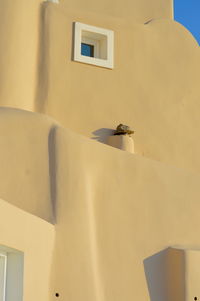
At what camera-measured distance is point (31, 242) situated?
761 centimetres

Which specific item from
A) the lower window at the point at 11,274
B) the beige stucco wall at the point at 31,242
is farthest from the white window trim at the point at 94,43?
the lower window at the point at 11,274

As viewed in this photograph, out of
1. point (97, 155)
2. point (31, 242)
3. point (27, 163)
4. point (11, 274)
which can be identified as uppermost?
point (97, 155)

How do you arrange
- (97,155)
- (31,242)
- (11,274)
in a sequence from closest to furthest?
(11,274) → (31,242) → (97,155)

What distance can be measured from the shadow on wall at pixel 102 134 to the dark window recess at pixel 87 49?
1.98 m

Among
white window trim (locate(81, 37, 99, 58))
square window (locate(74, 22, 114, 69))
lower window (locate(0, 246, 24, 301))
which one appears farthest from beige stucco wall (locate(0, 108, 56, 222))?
white window trim (locate(81, 37, 99, 58))

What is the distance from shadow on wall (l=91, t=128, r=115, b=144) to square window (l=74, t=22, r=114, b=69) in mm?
1460

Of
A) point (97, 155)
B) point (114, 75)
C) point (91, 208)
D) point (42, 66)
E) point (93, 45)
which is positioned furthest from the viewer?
point (93, 45)

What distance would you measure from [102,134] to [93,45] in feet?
7.71

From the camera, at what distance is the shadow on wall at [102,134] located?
12666 mm

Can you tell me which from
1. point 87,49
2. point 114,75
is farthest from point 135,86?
point 87,49

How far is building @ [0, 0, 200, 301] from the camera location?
8422 mm

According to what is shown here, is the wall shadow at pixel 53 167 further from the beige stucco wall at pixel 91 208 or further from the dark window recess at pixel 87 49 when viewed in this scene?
the dark window recess at pixel 87 49

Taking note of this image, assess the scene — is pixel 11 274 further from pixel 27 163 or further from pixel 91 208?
pixel 91 208

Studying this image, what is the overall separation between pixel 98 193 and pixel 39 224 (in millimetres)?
1963
